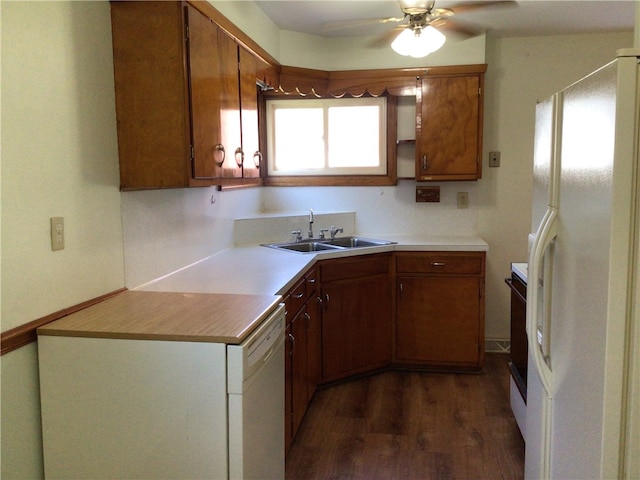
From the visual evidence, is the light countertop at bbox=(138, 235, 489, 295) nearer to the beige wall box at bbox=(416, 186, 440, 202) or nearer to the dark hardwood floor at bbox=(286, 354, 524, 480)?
the beige wall box at bbox=(416, 186, 440, 202)

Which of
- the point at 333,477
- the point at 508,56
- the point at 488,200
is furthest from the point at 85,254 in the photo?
the point at 508,56

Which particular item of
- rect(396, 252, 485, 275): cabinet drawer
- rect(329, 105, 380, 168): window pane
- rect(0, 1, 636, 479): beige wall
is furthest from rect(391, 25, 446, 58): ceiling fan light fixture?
rect(396, 252, 485, 275): cabinet drawer

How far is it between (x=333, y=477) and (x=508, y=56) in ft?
10.3

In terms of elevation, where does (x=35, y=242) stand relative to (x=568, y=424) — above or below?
above

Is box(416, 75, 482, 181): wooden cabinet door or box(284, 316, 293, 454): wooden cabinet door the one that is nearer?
box(284, 316, 293, 454): wooden cabinet door

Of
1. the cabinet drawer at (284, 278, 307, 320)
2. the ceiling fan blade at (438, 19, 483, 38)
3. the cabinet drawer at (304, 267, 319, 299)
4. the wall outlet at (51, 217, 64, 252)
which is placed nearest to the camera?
the wall outlet at (51, 217, 64, 252)

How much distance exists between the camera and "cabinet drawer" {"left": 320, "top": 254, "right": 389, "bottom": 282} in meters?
3.35

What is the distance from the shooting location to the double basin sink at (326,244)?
145 inches

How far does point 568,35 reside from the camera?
3938 mm

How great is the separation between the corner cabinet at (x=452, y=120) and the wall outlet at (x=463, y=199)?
0.31 m

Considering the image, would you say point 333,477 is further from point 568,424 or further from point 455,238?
point 455,238

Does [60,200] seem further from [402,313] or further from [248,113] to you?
[402,313]

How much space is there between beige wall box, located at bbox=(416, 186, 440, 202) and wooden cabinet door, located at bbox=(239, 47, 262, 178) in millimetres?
1462

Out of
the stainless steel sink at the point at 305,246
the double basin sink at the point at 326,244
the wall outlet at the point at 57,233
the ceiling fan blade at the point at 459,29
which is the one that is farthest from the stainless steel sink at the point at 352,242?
the wall outlet at the point at 57,233
